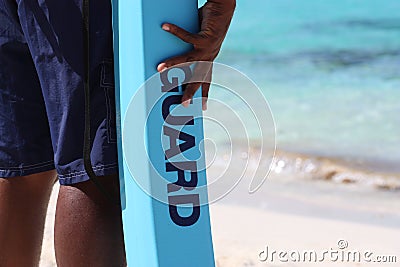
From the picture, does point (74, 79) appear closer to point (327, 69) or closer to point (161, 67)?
point (161, 67)

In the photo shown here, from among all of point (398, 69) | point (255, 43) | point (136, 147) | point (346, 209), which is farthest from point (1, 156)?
point (255, 43)

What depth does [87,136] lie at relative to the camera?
58.2 inches

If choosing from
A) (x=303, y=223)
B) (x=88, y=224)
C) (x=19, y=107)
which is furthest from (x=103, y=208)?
(x=303, y=223)

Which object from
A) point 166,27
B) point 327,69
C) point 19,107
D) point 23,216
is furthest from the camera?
point 327,69

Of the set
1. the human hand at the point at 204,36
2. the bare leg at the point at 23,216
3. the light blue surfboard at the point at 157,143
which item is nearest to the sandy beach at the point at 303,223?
the bare leg at the point at 23,216

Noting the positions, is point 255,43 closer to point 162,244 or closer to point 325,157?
point 325,157

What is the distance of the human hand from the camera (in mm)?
1460

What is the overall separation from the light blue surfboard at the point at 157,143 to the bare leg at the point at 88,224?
0.04 metres

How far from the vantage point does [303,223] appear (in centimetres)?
345

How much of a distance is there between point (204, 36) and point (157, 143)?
0.21 metres

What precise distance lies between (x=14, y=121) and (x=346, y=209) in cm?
230

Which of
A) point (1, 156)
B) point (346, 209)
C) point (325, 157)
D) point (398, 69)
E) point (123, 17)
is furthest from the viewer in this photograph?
point (398, 69)

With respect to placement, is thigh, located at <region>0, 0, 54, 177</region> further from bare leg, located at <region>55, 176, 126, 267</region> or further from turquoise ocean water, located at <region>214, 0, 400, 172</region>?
turquoise ocean water, located at <region>214, 0, 400, 172</region>

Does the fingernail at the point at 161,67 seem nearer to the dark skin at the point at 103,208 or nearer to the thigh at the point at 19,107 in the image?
the dark skin at the point at 103,208
